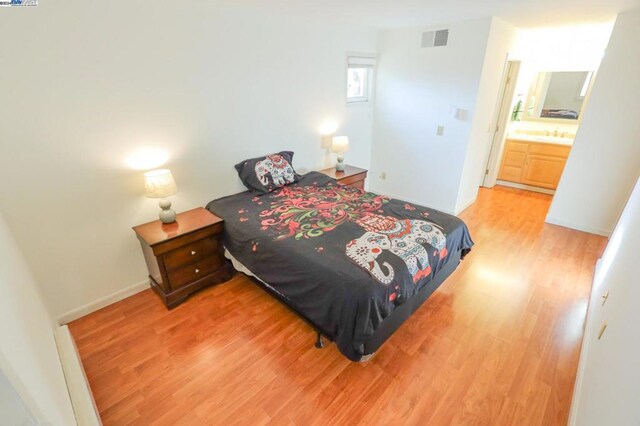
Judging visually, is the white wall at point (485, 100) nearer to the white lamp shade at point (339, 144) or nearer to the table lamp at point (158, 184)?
the white lamp shade at point (339, 144)

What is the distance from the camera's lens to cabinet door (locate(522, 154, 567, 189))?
4.36m

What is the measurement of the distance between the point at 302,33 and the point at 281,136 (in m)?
1.11

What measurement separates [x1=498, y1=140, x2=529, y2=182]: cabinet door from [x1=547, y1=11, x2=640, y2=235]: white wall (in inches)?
49.1

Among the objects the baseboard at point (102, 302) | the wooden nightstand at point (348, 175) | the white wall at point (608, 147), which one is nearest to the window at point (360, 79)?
the wooden nightstand at point (348, 175)

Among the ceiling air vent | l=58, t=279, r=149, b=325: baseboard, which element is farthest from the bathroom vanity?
l=58, t=279, r=149, b=325: baseboard

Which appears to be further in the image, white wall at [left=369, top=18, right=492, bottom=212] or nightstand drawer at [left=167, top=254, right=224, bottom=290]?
white wall at [left=369, top=18, right=492, bottom=212]

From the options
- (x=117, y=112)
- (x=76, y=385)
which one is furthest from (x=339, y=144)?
(x=76, y=385)

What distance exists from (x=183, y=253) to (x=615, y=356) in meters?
2.59

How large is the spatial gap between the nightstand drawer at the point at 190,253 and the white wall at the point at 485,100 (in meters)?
3.17

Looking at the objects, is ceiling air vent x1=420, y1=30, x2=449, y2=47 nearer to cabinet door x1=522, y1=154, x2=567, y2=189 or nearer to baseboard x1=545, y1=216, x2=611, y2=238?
cabinet door x1=522, y1=154, x2=567, y2=189

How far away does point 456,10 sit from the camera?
107 inches

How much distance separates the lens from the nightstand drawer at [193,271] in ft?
7.47

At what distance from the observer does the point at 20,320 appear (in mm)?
908

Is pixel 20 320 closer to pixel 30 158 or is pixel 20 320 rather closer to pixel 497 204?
pixel 30 158
